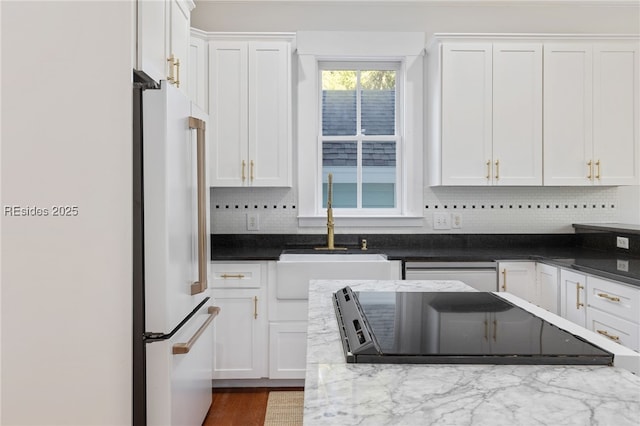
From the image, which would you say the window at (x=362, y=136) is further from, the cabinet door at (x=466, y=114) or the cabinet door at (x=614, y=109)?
the cabinet door at (x=614, y=109)

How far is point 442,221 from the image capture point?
339cm

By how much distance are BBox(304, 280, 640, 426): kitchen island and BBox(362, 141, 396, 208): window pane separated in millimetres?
2550

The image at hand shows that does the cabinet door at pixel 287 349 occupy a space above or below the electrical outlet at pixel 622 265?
below

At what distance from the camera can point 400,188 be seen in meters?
3.48

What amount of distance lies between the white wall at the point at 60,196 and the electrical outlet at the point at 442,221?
2.34 meters

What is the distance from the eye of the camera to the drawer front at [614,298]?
2.08 m

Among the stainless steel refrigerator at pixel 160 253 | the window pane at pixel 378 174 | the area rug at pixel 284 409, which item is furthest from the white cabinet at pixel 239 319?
the window pane at pixel 378 174

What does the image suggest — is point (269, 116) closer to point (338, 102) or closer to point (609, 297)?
point (338, 102)

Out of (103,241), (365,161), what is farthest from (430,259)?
(103,241)

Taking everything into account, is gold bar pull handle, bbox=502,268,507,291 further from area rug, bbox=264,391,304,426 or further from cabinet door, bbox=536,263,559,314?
area rug, bbox=264,391,304,426

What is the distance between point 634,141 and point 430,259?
1.66m

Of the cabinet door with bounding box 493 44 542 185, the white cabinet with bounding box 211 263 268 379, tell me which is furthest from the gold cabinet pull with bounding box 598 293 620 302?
the white cabinet with bounding box 211 263 268 379

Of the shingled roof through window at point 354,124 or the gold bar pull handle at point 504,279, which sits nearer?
the gold bar pull handle at point 504,279

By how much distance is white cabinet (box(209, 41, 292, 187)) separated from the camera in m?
3.08
